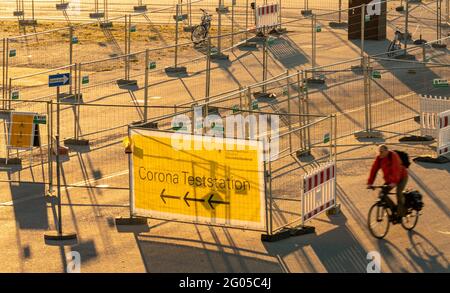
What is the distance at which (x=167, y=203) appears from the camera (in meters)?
23.8

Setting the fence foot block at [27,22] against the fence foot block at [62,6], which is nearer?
the fence foot block at [27,22]

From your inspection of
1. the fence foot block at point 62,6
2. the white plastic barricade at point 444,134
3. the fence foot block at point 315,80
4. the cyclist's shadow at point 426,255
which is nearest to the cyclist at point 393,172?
the cyclist's shadow at point 426,255

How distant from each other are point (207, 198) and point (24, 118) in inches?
250

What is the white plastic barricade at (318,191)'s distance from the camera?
23.6m

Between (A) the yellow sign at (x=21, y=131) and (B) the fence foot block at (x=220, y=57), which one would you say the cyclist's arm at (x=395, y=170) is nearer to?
(A) the yellow sign at (x=21, y=131)

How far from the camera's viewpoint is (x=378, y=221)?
23375 millimetres

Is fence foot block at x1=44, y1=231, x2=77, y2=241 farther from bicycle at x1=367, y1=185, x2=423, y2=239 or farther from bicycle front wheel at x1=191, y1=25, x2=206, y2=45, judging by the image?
bicycle front wheel at x1=191, y1=25, x2=206, y2=45

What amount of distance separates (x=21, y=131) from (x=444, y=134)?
8474 millimetres

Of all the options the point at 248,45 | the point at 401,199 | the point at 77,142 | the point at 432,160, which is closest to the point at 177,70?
the point at 248,45

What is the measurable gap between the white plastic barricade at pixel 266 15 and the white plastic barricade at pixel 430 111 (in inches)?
492

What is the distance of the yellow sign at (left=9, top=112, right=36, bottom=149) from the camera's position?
28312mm

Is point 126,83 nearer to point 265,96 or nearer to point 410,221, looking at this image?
point 265,96

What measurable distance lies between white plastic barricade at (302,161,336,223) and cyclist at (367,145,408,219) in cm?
97
